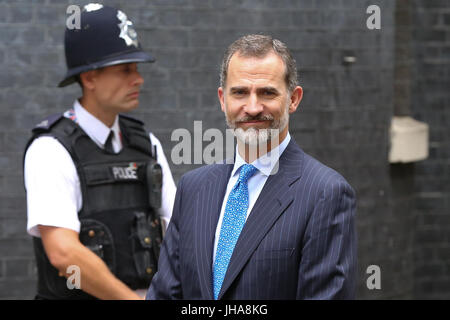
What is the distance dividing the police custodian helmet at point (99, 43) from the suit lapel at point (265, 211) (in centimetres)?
184

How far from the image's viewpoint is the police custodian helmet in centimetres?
479

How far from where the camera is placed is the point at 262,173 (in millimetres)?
3273

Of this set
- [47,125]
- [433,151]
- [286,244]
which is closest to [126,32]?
[47,125]

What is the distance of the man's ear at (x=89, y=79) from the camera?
480 centimetres

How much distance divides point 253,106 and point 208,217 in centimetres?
48

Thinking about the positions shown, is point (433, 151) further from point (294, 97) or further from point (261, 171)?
point (261, 171)

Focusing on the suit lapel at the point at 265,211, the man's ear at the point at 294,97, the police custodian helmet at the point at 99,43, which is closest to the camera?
the suit lapel at the point at 265,211

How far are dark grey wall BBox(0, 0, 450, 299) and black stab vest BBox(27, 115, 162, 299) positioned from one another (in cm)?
243

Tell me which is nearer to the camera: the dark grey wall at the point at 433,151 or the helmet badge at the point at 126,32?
the helmet badge at the point at 126,32

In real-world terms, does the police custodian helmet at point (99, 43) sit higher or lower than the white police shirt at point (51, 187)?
higher

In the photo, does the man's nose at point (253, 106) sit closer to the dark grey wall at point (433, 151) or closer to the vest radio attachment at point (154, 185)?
the vest radio attachment at point (154, 185)

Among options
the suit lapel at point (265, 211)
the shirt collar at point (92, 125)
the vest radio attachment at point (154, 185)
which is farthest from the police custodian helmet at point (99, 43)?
the suit lapel at point (265, 211)

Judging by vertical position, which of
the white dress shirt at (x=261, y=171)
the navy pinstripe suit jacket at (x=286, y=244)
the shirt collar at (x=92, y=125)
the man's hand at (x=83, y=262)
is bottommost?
the man's hand at (x=83, y=262)

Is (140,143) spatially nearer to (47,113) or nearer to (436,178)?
(47,113)
